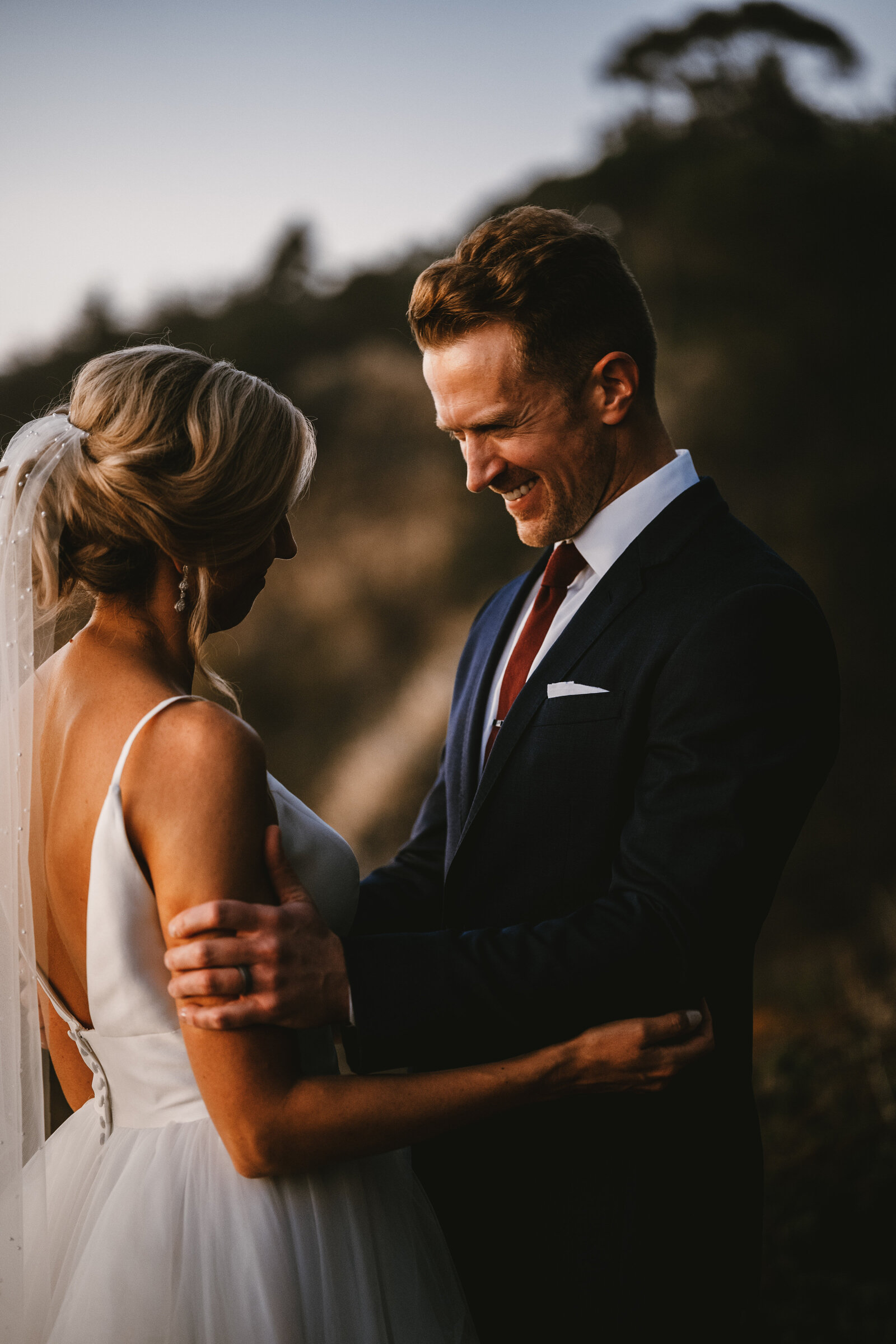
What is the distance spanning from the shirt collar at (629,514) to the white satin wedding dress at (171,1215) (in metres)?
0.74

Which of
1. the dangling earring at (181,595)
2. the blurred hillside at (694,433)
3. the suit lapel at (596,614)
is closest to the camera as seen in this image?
the dangling earring at (181,595)

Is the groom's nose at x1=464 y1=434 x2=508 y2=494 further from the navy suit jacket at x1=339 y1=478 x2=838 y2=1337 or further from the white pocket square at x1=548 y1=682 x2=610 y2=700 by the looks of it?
the white pocket square at x1=548 y1=682 x2=610 y2=700

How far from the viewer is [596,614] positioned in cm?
171

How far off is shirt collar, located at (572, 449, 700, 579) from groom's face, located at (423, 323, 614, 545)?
4cm

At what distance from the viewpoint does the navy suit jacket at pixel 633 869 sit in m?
1.46

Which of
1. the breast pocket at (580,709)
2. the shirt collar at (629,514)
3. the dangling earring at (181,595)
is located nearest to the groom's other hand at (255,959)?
the dangling earring at (181,595)

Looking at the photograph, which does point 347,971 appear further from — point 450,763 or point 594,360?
point 594,360

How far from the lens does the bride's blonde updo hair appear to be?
4.72 ft

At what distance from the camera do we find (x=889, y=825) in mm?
5031

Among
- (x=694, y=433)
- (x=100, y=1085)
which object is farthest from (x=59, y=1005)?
(x=694, y=433)

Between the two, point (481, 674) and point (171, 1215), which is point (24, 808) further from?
point (481, 674)

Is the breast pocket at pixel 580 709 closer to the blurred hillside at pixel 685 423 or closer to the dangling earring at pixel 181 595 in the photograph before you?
the dangling earring at pixel 181 595

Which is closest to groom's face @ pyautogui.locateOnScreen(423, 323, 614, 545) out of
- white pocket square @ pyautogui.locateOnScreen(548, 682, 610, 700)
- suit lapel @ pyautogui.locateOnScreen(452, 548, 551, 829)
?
suit lapel @ pyautogui.locateOnScreen(452, 548, 551, 829)

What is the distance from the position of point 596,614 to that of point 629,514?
0.25 meters
